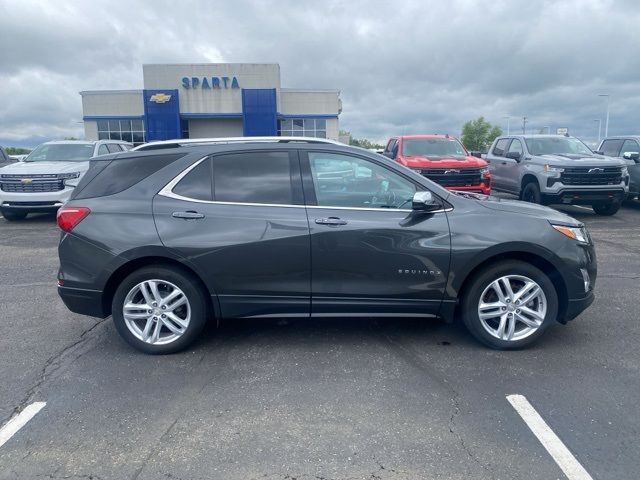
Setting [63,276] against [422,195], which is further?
[63,276]

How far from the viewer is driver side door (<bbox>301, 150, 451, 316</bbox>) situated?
410 cm

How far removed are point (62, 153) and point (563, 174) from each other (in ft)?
39.9

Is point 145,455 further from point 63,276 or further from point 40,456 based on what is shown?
point 63,276

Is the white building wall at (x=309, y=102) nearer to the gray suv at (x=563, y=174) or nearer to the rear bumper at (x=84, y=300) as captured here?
the gray suv at (x=563, y=174)

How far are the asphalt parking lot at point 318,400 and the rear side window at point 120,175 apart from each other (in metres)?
1.40

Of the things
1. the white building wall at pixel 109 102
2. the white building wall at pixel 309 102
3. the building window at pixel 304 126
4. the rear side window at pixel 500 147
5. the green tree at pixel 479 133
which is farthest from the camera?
the green tree at pixel 479 133

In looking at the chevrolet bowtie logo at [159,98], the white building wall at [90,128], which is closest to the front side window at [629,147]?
the chevrolet bowtie logo at [159,98]

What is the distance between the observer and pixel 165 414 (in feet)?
11.0

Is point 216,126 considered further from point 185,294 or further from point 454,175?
point 185,294

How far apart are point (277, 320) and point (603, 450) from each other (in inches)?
120

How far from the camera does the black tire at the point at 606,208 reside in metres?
12.4

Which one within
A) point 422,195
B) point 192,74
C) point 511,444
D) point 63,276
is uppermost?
point 192,74

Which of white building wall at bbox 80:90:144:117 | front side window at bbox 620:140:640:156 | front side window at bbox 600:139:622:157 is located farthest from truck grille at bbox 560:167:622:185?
white building wall at bbox 80:90:144:117

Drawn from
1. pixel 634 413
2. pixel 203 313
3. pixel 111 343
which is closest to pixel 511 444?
pixel 634 413
